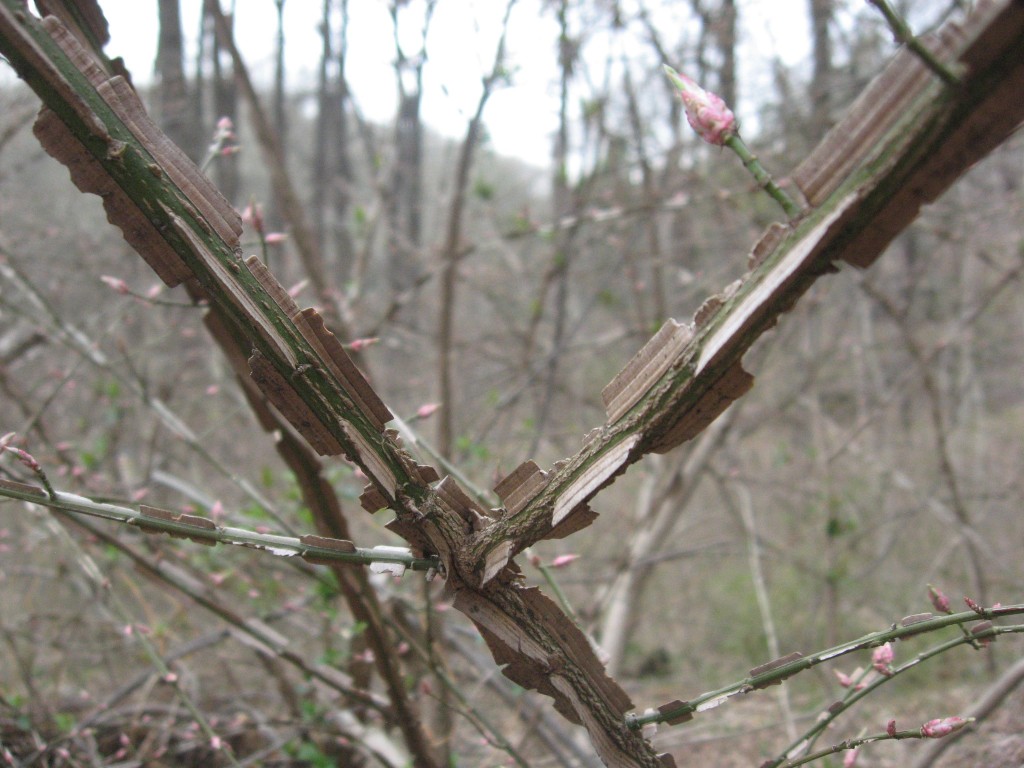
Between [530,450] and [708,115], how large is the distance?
3182 mm

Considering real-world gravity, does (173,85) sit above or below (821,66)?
above

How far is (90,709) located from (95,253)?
442cm

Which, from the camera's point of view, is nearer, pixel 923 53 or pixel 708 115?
pixel 923 53

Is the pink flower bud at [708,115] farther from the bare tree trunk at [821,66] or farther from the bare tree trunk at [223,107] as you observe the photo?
the bare tree trunk at [223,107]

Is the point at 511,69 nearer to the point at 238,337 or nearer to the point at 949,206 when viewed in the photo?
the point at 238,337

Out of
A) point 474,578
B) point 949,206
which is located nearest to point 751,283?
point 474,578

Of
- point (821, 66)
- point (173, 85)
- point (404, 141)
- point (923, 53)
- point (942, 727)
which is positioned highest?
point (173, 85)

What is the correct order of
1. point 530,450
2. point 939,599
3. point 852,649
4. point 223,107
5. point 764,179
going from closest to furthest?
point 764,179, point 852,649, point 939,599, point 530,450, point 223,107

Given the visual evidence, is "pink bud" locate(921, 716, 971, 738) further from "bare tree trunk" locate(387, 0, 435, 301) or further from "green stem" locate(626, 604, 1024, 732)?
"bare tree trunk" locate(387, 0, 435, 301)

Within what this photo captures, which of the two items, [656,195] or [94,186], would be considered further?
[656,195]

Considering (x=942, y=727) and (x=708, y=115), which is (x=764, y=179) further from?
(x=942, y=727)

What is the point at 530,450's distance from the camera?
3.98m

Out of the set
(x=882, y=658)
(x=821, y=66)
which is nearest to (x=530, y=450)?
(x=882, y=658)

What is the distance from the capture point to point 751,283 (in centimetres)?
86
